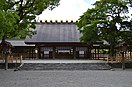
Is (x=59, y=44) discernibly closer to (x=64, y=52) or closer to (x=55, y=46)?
(x=55, y=46)

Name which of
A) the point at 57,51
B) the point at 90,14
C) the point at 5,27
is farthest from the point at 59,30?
the point at 5,27

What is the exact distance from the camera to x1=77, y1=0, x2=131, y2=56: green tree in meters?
29.6

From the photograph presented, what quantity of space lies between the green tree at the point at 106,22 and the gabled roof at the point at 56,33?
24.2 ft

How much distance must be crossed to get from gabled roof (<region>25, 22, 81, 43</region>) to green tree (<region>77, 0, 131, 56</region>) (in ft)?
24.2

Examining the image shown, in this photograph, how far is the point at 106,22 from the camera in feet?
97.5

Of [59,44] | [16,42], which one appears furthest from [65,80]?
[16,42]

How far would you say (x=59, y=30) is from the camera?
136 ft

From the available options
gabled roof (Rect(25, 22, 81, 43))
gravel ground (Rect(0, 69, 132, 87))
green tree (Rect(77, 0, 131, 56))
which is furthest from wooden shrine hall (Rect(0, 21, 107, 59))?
gravel ground (Rect(0, 69, 132, 87))

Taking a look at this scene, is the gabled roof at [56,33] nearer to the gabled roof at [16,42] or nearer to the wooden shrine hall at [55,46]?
the wooden shrine hall at [55,46]

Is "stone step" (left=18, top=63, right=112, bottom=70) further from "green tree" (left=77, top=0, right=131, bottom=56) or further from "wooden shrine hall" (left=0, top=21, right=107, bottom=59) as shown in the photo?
"wooden shrine hall" (left=0, top=21, right=107, bottom=59)

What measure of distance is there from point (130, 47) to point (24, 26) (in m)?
11.4

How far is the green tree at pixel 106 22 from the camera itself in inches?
1167

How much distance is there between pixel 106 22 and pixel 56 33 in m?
12.1

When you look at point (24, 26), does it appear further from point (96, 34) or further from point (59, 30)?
point (59, 30)
